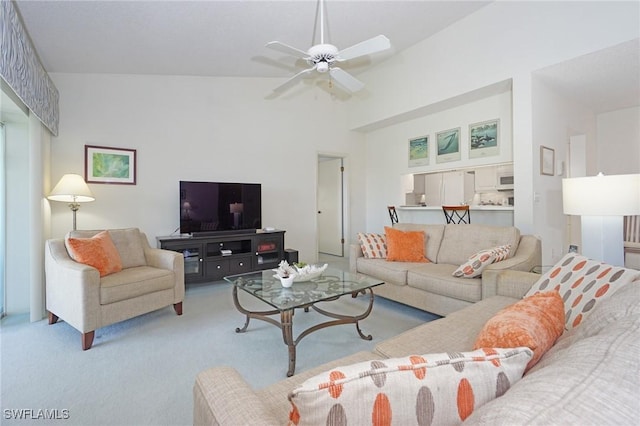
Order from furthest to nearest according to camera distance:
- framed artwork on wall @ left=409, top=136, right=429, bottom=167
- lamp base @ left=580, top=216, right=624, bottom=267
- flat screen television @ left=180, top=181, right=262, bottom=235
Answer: framed artwork on wall @ left=409, top=136, right=429, bottom=167, flat screen television @ left=180, top=181, right=262, bottom=235, lamp base @ left=580, top=216, right=624, bottom=267

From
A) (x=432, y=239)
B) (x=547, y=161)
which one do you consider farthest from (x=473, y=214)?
(x=432, y=239)

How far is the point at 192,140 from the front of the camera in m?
4.39

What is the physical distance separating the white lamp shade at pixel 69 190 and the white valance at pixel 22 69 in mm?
556

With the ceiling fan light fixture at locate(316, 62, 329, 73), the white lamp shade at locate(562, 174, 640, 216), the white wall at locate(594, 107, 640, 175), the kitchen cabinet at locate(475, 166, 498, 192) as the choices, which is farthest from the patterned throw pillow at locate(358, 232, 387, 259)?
the white wall at locate(594, 107, 640, 175)

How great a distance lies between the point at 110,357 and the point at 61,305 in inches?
30.8

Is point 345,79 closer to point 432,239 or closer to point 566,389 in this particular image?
point 432,239

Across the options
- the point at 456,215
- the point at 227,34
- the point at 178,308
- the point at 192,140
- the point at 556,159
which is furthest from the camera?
the point at 456,215

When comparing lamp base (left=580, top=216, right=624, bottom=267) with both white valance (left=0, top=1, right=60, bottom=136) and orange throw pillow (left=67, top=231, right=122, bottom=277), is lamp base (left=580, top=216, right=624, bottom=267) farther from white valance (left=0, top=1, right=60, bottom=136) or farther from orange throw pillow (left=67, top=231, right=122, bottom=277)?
white valance (left=0, top=1, right=60, bottom=136)

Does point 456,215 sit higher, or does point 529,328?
point 456,215

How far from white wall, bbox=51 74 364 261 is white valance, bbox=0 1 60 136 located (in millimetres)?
549

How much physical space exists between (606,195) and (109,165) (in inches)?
193

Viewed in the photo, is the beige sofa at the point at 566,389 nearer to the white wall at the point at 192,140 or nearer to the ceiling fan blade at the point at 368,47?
the ceiling fan blade at the point at 368,47

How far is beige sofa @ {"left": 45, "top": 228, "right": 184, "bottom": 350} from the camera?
230 cm

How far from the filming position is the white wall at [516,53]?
3.03 metres
